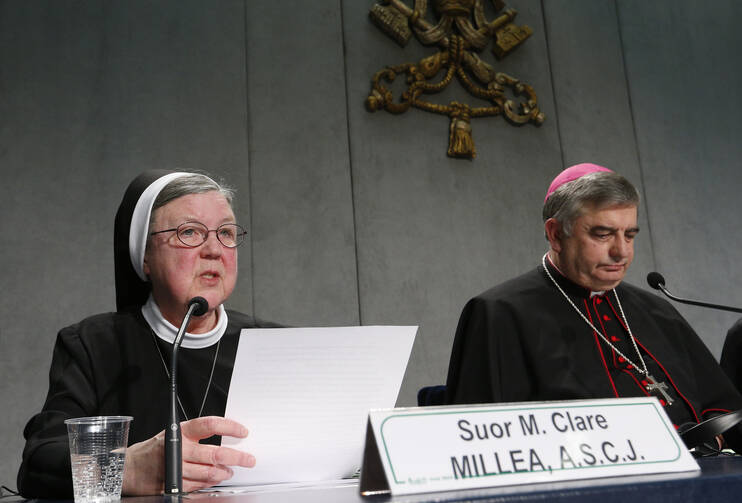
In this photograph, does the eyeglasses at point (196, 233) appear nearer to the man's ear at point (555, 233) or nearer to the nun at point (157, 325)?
the nun at point (157, 325)

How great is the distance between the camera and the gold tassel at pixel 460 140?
4.25m

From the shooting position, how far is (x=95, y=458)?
1147 mm

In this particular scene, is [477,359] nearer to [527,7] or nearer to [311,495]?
[311,495]

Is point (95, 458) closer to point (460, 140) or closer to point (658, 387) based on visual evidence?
point (658, 387)

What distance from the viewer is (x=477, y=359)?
8.00ft

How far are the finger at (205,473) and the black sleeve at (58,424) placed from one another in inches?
12.6

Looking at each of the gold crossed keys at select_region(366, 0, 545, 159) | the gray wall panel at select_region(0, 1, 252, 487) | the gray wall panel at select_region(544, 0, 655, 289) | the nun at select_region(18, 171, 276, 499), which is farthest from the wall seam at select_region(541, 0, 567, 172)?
the nun at select_region(18, 171, 276, 499)

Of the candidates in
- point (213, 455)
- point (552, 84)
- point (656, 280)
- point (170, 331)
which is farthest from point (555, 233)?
point (552, 84)

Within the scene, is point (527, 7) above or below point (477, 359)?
above

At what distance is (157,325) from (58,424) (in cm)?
45

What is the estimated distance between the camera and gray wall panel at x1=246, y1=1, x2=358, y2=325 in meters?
3.76

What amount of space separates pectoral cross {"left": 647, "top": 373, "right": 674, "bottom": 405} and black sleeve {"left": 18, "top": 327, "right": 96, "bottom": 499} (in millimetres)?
1751

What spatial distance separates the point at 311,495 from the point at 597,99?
4.31m

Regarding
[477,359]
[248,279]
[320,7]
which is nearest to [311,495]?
[477,359]
